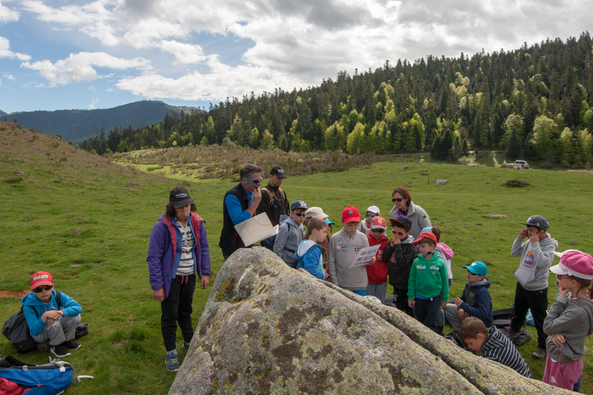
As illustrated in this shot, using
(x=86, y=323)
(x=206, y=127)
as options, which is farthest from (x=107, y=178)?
(x=206, y=127)

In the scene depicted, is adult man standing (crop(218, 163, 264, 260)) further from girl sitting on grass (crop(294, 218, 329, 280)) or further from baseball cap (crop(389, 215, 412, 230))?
baseball cap (crop(389, 215, 412, 230))

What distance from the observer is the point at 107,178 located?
27.3 m

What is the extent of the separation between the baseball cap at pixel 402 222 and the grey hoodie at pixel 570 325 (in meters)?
2.72

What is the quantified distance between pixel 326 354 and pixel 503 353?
4.28 m

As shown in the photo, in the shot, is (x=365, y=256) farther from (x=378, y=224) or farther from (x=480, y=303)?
(x=480, y=303)

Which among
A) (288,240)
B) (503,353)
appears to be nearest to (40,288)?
(288,240)

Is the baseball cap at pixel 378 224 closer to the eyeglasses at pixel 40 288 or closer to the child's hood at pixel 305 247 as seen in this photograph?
the child's hood at pixel 305 247

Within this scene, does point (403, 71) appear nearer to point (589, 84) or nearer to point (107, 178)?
point (589, 84)

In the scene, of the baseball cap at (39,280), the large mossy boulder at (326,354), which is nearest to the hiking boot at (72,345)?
the baseball cap at (39,280)

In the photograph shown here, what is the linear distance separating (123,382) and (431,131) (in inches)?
4465

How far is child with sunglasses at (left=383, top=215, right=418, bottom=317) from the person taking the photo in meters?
6.65

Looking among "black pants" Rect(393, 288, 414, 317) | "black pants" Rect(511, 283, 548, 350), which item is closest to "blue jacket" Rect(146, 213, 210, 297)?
"black pants" Rect(393, 288, 414, 317)

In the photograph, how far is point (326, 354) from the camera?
2408 mm

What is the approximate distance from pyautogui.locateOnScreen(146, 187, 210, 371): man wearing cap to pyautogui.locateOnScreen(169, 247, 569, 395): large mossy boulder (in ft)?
7.98
